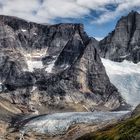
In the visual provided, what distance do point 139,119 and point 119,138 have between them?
35.3ft

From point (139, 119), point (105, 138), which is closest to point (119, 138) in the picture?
point (139, 119)

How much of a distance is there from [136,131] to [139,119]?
17.3m

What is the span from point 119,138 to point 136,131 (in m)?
12.8

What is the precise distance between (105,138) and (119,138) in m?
23.8

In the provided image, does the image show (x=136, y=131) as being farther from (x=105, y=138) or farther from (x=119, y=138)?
(x=105, y=138)

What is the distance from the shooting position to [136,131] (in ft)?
540

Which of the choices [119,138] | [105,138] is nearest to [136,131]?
[119,138]

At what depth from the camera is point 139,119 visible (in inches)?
7141

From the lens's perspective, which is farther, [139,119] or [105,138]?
[105,138]

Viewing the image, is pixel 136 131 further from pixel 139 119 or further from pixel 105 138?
pixel 105 138

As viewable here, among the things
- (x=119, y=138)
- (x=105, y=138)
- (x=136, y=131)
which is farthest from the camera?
(x=105, y=138)

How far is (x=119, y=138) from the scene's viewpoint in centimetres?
17600

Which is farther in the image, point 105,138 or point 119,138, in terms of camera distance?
point 105,138

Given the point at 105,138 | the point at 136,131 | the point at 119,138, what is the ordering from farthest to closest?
the point at 105,138 → the point at 119,138 → the point at 136,131
